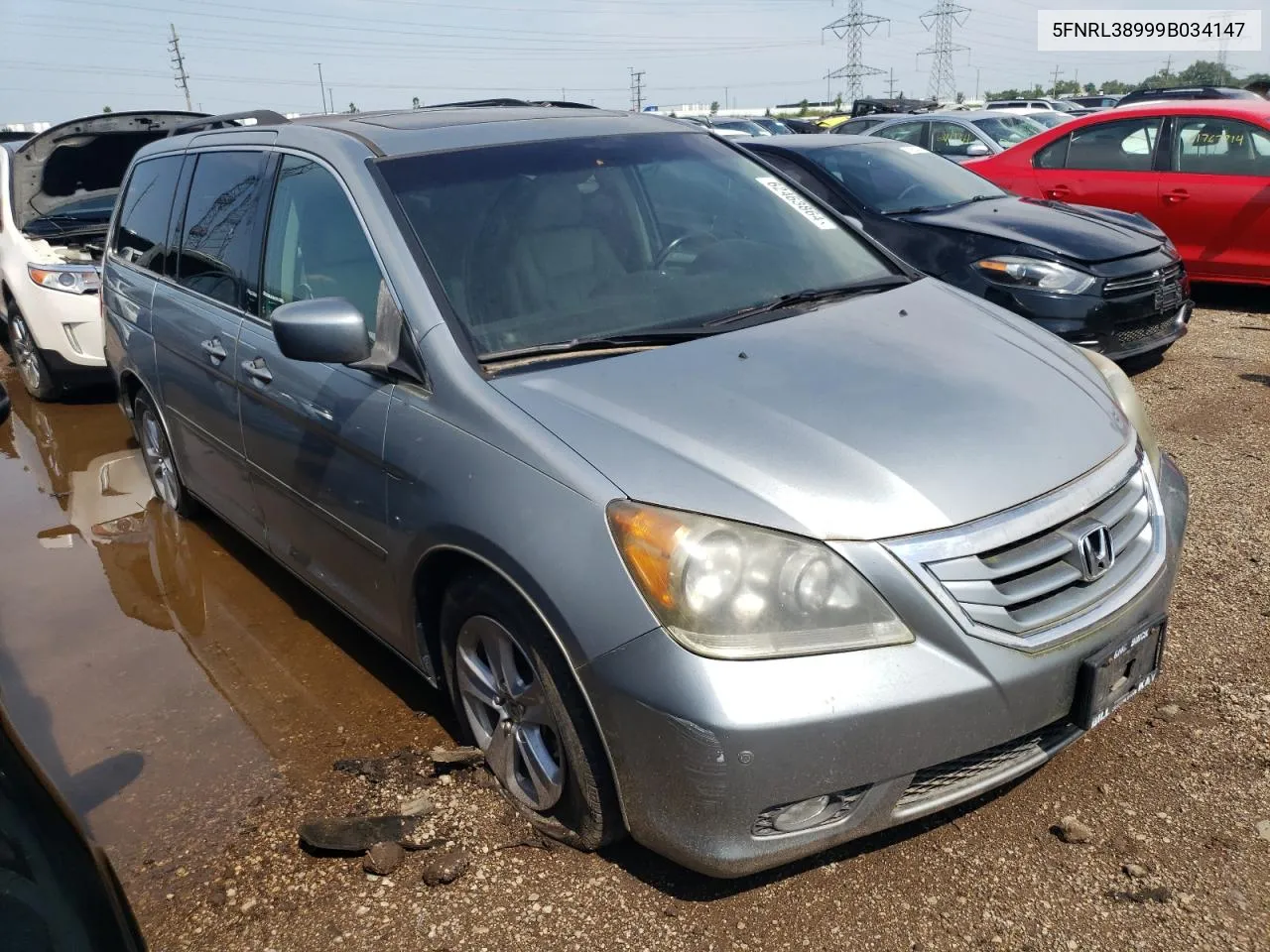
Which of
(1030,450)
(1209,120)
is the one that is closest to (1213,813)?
(1030,450)

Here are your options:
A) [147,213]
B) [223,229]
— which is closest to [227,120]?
[147,213]

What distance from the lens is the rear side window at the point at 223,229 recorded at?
377 cm

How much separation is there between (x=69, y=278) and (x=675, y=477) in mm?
6113

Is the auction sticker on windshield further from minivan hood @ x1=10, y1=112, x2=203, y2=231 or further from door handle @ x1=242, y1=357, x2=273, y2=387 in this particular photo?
minivan hood @ x1=10, y1=112, x2=203, y2=231

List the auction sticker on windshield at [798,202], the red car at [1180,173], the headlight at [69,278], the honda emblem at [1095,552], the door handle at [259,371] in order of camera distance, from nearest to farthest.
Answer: the honda emblem at [1095,552]
the door handle at [259,371]
the auction sticker on windshield at [798,202]
the headlight at [69,278]
the red car at [1180,173]

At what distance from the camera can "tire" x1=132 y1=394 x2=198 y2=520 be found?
4910 millimetres

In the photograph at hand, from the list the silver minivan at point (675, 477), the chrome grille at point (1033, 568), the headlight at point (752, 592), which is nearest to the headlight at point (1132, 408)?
the silver minivan at point (675, 477)

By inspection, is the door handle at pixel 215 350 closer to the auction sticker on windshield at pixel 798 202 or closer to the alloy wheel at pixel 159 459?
the alloy wheel at pixel 159 459

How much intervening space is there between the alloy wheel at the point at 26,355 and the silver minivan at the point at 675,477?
4.35 meters

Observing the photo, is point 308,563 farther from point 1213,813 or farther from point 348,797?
point 1213,813

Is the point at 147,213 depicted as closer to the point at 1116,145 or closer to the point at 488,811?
the point at 488,811

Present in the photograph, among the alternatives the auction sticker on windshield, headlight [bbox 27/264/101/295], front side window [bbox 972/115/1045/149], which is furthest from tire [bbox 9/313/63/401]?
front side window [bbox 972/115/1045/149]

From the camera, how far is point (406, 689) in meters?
3.53

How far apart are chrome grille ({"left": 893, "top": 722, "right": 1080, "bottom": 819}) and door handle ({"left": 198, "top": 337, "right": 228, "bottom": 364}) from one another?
9.11 feet
